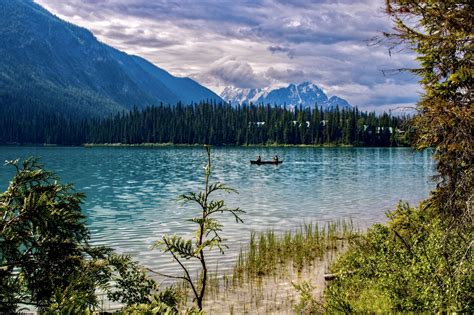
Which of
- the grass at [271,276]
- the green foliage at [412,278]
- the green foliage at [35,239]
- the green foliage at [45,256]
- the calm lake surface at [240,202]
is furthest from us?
the calm lake surface at [240,202]

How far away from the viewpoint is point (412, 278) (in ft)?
38.6

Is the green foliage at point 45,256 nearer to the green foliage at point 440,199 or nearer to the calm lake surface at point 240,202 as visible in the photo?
the green foliage at point 440,199

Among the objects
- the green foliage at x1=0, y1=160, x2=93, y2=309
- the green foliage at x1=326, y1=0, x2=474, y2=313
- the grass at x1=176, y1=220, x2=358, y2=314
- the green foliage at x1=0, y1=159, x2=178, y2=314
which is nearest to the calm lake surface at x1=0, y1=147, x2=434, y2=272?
the grass at x1=176, y1=220, x2=358, y2=314

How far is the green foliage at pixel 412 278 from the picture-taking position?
10.2 metres

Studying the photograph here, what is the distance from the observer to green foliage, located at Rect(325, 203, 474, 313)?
33.4 feet

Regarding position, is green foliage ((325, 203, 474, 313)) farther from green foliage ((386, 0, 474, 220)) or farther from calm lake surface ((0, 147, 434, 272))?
calm lake surface ((0, 147, 434, 272))

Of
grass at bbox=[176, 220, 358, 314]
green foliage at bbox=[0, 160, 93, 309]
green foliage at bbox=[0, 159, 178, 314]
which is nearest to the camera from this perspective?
green foliage at bbox=[0, 159, 178, 314]

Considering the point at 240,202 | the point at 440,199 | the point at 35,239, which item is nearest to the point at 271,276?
the point at 440,199

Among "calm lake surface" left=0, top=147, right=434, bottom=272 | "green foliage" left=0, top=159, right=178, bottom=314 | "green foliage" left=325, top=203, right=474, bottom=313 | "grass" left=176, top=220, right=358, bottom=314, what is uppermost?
"green foliage" left=0, top=159, right=178, bottom=314

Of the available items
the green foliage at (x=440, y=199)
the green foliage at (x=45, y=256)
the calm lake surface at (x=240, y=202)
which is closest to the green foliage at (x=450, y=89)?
the green foliage at (x=440, y=199)

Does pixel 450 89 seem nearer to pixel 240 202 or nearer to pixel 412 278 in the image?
pixel 412 278

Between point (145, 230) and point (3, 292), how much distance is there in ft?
93.2

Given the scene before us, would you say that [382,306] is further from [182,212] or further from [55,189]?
[182,212]

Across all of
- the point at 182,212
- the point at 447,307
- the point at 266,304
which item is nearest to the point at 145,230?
the point at 182,212
